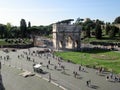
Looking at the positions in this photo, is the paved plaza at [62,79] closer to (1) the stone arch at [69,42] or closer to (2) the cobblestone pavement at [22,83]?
(2) the cobblestone pavement at [22,83]

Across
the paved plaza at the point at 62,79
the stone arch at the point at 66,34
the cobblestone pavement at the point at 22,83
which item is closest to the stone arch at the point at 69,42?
the stone arch at the point at 66,34

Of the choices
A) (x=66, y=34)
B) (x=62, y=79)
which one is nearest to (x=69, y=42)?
(x=66, y=34)

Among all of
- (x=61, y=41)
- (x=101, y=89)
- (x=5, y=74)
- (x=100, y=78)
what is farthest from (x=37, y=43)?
(x=101, y=89)

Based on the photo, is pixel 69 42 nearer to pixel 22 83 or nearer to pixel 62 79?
pixel 62 79

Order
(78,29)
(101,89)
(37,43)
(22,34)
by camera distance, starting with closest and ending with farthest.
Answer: (101,89) < (78,29) < (37,43) < (22,34)

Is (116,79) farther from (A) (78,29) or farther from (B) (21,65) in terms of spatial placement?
(A) (78,29)

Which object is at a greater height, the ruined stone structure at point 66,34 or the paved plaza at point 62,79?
the ruined stone structure at point 66,34

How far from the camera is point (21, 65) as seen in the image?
61844 mm

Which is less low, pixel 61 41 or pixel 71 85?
pixel 61 41

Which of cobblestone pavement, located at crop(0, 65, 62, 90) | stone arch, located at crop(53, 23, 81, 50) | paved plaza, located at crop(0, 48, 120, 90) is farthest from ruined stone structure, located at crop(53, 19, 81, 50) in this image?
cobblestone pavement, located at crop(0, 65, 62, 90)

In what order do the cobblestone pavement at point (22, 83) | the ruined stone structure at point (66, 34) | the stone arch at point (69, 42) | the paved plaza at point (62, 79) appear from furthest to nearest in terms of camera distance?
the stone arch at point (69, 42)
the ruined stone structure at point (66, 34)
the paved plaza at point (62, 79)
the cobblestone pavement at point (22, 83)

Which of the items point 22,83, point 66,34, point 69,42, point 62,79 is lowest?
point 22,83

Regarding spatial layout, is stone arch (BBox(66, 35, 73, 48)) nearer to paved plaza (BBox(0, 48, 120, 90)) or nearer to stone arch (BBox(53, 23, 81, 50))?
stone arch (BBox(53, 23, 81, 50))

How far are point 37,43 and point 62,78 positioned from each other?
6640cm
